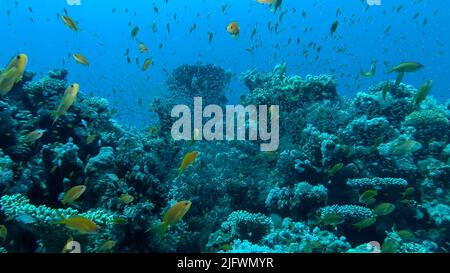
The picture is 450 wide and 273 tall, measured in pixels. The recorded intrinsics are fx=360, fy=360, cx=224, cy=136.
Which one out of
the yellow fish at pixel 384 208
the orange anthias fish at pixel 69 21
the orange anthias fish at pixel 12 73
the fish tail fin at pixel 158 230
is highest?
the orange anthias fish at pixel 69 21

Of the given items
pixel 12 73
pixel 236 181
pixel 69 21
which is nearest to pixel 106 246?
pixel 12 73

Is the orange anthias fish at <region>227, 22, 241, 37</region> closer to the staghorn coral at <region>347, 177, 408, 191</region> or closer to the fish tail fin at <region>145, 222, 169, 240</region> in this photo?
the staghorn coral at <region>347, 177, 408, 191</region>

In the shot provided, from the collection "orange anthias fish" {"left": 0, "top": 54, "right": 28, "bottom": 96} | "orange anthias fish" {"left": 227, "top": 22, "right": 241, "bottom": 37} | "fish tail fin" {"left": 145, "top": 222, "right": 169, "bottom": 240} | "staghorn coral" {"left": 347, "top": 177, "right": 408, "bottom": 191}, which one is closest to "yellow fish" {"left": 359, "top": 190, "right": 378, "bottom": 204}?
"staghorn coral" {"left": 347, "top": 177, "right": 408, "bottom": 191}

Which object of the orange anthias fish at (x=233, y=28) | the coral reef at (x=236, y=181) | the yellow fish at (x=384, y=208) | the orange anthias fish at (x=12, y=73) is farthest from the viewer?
the orange anthias fish at (x=233, y=28)

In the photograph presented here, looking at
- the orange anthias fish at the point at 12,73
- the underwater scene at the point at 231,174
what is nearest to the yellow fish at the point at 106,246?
the underwater scene at the point at 231,174

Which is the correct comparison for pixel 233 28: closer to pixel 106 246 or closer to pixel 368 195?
pixel 368 195

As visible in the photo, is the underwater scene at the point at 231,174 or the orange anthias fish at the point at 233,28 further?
the orange anthias fish at the point at 233,28

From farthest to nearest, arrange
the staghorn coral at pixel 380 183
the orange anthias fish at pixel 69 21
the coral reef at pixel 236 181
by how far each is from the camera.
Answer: the orange anthias fish at pixel 69 21
the staghorn coral at pixel 380 183
the coral reef at pixel 236 181

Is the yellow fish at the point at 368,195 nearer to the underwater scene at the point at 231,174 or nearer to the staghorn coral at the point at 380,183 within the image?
the underwater scene at the point at 231,174

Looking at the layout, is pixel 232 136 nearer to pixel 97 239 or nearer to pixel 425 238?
pixel 425 238
